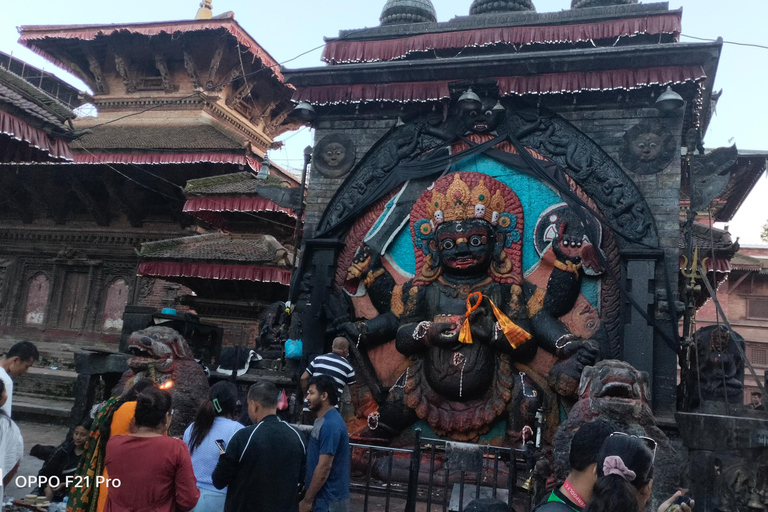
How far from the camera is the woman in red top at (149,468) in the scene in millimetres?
3623

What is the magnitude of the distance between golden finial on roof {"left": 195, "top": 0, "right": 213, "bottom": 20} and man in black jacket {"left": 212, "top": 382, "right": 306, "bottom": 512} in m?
19.7

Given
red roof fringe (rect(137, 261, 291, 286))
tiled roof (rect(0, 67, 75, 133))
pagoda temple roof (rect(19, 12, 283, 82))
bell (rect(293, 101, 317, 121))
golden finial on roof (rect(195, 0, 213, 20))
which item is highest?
golden finial on roof (rect(195, 0, 213, 20))

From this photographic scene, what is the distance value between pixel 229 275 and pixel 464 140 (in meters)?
6.13

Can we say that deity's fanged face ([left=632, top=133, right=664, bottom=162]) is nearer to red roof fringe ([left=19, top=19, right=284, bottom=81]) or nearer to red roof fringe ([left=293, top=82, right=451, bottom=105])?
red roof fringe ([left=293, top=82, right=451, bottom=105])

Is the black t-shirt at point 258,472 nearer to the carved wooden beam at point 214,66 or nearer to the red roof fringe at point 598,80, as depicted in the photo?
the red roof fringe at point 598,80

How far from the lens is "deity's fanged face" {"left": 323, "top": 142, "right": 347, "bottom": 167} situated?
34.0 feet

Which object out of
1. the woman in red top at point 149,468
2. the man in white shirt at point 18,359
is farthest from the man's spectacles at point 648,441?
the man in white shirt at point 18,359

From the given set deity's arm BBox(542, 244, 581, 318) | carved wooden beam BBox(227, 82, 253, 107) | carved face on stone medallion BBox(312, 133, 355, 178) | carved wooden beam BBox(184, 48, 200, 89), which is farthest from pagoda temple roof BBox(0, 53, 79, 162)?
carved wooden beam BBox(227, 82, 253, 107)

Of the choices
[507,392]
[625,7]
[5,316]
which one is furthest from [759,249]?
[5,316]

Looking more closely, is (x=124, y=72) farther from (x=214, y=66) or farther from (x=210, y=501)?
(x=210, y=501)

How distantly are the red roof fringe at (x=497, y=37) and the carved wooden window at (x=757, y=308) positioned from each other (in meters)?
20.4

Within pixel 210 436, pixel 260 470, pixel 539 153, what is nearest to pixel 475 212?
pixel 539 153

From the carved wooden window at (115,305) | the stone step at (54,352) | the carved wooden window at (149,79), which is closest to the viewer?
the stone step at (54,352)

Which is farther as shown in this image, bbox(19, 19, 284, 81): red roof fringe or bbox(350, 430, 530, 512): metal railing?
bbox(19, 19, 284, 81): red roof fringe
